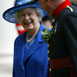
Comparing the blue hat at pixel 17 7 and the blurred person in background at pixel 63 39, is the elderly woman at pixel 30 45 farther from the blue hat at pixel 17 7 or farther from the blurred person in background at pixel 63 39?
the blurred person in background at pixel 63 39

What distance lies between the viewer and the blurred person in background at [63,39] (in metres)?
2.04

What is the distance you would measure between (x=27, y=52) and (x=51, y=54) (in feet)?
3.03

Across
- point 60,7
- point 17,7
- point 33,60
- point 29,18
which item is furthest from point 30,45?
point 60,7

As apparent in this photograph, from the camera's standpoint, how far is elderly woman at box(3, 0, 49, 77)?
299 cm

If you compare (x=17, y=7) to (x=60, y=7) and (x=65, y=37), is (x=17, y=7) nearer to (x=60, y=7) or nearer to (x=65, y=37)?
(x=60, y=7)

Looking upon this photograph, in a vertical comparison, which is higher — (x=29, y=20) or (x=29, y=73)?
(x=29, y=20)

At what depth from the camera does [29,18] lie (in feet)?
10.7

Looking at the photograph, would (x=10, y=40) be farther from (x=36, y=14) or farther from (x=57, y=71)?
(x=57, y=71)

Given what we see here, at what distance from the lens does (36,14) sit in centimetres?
333

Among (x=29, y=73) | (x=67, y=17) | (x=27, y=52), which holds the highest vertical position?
(x=67, y=17)

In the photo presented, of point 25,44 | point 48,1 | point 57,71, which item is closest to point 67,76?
point 57,71

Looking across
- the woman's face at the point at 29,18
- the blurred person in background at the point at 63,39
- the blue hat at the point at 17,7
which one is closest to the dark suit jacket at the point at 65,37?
the blurred person in background at the point at 63,39

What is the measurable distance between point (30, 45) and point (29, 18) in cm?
32

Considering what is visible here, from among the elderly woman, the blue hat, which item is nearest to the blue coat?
the elderly woman
